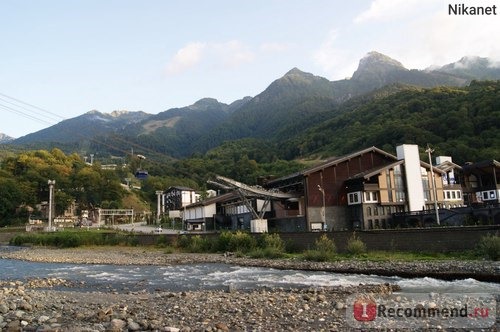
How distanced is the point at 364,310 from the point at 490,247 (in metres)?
15.5

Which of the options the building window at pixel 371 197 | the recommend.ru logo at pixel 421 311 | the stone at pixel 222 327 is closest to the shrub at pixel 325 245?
the recommend.ru logo at pixel 421 311

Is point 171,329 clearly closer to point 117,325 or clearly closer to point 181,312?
point 117,325

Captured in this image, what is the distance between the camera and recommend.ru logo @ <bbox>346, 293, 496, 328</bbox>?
34.6ft

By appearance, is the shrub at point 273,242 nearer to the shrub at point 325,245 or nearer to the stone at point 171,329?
the shrub at point 325,245

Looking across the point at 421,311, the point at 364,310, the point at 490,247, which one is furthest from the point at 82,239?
the point at 421,311

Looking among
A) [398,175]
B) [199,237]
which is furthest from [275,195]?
[398,175]

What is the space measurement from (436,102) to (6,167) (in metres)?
117

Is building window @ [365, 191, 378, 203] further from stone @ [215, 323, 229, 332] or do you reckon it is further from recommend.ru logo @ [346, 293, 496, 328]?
stone @ [215, 323, 229, 332]

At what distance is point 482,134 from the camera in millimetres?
91375

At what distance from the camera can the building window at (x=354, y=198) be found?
156ft

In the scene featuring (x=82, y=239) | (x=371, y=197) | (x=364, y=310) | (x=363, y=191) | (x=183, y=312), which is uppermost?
(x=363, y=191)

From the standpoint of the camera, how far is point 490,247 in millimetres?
23766

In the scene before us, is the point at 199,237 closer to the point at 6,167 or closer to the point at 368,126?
the point at 6,167

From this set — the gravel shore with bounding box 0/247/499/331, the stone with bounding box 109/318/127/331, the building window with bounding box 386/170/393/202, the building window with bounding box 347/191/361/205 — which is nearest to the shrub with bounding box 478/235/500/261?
the gravel shore with bounding box 0/247/499/331
